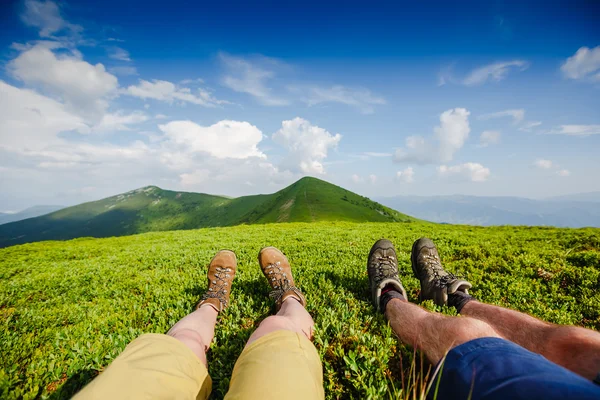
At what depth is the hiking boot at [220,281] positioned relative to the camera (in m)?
Answer: 4.61

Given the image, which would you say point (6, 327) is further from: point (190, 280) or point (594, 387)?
point (594, 387)

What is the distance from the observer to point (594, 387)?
1.23 m

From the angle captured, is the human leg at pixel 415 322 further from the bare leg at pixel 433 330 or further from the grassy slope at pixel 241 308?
the grassy slope at pixel 241 308

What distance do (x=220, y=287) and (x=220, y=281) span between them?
0.21m

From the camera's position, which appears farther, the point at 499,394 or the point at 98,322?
the point at 98,322

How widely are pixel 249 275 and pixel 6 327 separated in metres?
4.82

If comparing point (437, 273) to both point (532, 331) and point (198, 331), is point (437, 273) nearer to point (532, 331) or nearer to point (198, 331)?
point (532, 331)

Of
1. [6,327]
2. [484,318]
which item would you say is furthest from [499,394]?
[6,327]

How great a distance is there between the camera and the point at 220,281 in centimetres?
539

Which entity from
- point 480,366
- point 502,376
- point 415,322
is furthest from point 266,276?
point 502,376

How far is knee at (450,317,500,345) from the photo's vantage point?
2234 millimetres

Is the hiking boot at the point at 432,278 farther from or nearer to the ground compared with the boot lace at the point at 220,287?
farther from the ground

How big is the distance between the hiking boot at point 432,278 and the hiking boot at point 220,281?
4.05 m

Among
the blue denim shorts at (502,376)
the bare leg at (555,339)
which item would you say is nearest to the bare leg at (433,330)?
the blue denim shorts at (502,376)
